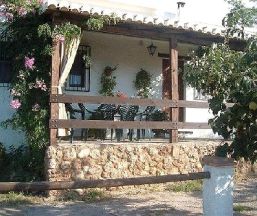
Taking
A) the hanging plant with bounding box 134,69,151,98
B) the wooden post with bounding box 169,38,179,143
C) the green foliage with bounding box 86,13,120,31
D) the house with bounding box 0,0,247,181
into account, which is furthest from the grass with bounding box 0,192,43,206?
the hanging plant with bounding box 134,69,151,98

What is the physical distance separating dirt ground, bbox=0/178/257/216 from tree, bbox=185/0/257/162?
2.05 metres

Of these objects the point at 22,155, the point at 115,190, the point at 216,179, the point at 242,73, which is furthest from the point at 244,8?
the point at 22,155

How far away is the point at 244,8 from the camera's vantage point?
5.73 metres

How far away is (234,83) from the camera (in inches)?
232

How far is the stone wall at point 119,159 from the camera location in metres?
8.98

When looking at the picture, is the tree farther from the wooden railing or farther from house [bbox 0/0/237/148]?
house [bbox 0/0/237/148]

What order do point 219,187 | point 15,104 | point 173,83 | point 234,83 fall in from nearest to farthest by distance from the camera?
point 219,187 < point 234,83 < point 15,104 < point 173,83

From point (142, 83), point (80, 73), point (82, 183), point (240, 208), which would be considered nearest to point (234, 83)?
point (82, 183)

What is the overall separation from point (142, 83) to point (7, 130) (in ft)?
13.9

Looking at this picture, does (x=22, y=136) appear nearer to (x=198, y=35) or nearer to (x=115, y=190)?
(x=115, y=190)

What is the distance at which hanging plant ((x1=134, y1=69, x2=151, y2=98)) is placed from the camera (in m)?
13.0

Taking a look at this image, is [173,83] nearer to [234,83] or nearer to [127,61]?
[127,61]

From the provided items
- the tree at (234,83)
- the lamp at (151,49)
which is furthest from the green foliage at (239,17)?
the lamp at (151,49)

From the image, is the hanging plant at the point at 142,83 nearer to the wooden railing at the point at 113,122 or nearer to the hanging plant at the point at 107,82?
the hanging plant at the point at 107,82
